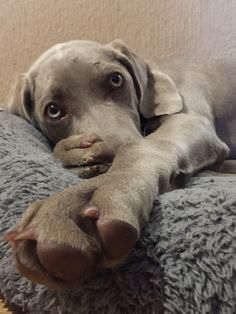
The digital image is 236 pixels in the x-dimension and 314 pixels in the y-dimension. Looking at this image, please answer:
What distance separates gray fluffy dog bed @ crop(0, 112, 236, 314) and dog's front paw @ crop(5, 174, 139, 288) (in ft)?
0.22

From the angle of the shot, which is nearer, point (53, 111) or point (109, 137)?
point (109, 137)

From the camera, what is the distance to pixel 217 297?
86 cm

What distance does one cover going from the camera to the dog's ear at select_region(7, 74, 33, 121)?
1.93 metres

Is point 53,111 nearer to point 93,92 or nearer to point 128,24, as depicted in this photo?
point 93,92

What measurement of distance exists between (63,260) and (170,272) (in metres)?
0.18

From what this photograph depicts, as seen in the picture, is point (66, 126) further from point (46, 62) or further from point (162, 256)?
point (162, 256)

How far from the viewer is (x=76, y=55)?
1.80 metres

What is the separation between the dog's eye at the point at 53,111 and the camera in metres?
1.75

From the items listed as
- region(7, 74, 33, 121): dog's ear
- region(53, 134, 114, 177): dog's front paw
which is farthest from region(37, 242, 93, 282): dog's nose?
region(7, 74, 33, 121): dog's ear

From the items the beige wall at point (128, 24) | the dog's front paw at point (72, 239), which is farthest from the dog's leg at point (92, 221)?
the beige wall at point (128, 24)

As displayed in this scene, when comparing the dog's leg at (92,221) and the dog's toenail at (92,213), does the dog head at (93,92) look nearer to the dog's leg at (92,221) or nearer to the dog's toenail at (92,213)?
the dog's leg at (92,221)

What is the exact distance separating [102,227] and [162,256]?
15 cm

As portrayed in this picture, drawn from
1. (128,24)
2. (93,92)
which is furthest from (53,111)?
(128,24)

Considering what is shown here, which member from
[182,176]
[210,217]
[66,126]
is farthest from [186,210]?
[66,126]
